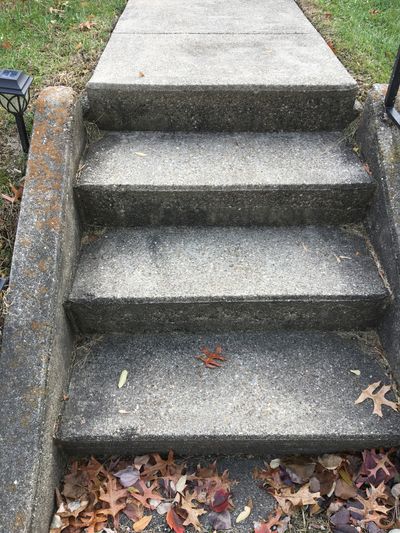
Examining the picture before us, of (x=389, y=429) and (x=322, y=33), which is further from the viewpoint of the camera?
(x=322, y=33)

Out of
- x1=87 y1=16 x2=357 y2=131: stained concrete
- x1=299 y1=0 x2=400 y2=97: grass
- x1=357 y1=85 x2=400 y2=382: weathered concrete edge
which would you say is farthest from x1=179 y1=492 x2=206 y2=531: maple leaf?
x1=299 y1=0 x2=400 y2=97: grass

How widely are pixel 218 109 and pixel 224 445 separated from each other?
1764 mm

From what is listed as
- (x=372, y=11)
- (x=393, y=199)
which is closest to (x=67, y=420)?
(x=393, y=199)

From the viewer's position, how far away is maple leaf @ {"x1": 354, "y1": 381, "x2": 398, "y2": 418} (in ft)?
6.66

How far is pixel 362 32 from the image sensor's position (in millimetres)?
3408

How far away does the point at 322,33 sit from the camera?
130 inches

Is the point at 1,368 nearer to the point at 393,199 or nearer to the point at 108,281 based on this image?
the point at 108,281

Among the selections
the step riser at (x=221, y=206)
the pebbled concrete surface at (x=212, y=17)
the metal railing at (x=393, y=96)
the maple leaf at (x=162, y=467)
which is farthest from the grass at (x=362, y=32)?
→ the maple leaf at (x=162, y=467)

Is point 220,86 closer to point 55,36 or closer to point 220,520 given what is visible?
point 55,36

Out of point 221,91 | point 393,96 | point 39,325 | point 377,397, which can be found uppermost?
point 393,96

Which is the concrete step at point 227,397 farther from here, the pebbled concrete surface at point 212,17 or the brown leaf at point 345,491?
the pebbled concrete surface at point 212,17

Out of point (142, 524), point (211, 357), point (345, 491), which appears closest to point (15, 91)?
point (211, 357)

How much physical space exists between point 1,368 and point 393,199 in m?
1.93

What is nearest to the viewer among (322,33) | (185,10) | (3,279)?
(3,279)
